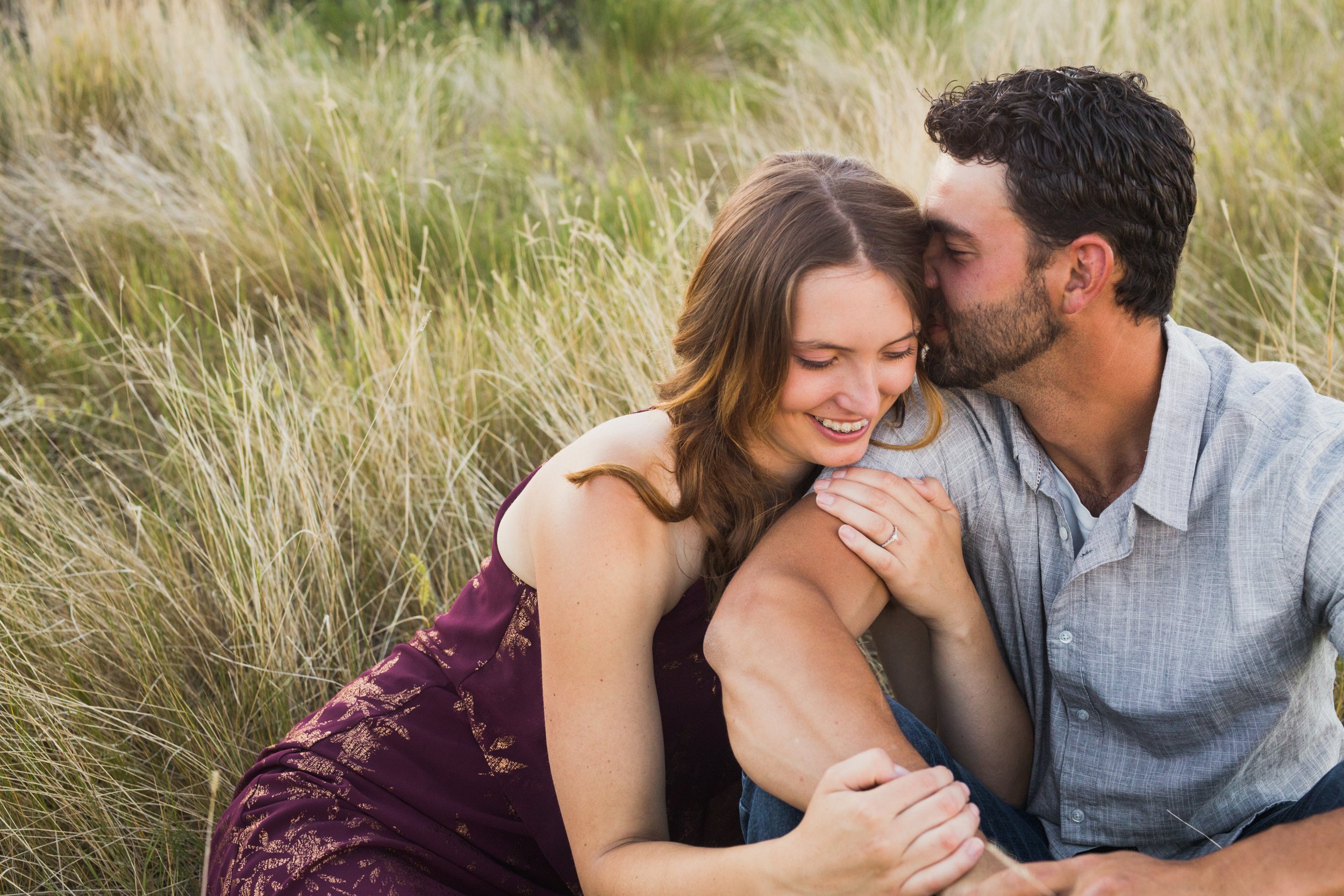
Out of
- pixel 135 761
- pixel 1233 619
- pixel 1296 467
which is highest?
pixel 1296 467

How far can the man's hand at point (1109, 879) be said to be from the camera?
177 cm

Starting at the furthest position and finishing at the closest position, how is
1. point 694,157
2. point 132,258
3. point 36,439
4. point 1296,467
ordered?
point 694,157
point 132,258
point 36,439
point 1296,467

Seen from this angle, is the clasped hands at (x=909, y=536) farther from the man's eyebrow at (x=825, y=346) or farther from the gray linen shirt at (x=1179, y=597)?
the man's eyebrow at (x=825, y=346)

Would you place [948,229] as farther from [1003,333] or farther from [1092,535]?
[1092,535]

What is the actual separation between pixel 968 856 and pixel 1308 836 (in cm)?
56

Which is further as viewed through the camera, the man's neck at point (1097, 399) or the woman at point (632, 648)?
the man's neck at point (1097, 399)

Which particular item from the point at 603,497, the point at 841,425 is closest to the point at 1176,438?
the point at 841,425

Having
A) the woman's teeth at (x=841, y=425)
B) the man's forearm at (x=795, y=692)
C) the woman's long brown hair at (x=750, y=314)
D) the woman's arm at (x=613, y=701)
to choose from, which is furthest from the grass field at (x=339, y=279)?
the woman's teeth at (x=841, y=425)

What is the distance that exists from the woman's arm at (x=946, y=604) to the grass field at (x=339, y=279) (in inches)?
53.1

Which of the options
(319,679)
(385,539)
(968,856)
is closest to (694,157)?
(385,539)

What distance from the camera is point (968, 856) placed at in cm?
179

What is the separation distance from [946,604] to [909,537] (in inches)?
6.7

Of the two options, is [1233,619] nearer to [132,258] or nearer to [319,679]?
[319,679]

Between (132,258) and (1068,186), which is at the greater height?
(1068,186)
